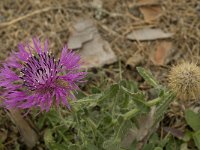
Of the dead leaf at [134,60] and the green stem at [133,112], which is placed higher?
the dead leaf at [134,60]

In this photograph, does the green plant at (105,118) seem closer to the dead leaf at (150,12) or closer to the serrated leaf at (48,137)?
the serrated leaf at (48,137)

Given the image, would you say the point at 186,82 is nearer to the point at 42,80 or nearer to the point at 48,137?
the point at 42,80

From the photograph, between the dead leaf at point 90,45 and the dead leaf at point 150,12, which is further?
the dead leaf at point 150,12

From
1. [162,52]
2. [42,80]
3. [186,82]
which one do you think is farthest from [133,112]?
[162,52]

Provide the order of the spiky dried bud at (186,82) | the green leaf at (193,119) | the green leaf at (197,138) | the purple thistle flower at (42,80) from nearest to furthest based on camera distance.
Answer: the purple thistle flower at (42,80) → the spiky dried bud at (186,82) → the green leaf at (197,138) → the green leaf at (193,119)

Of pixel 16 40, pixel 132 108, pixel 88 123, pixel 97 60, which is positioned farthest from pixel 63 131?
pixel 16 40

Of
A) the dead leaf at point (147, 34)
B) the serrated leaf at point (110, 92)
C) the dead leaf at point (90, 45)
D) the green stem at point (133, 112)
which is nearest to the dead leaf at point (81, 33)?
the dead leaf at point (90, 45)
